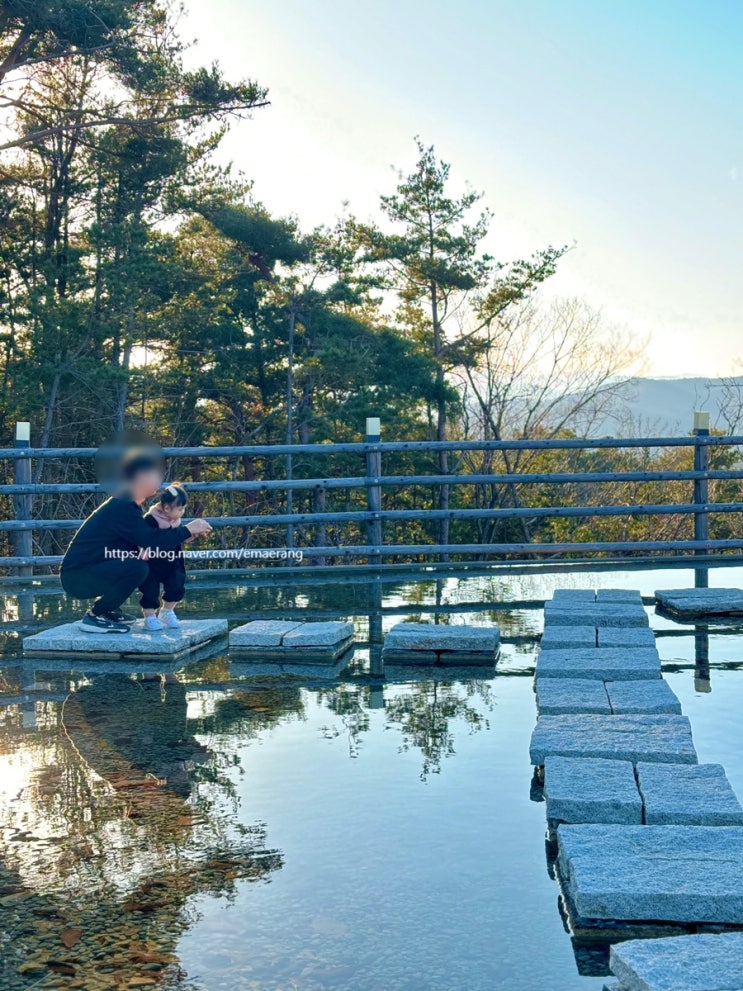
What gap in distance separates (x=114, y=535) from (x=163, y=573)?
437 millimetres

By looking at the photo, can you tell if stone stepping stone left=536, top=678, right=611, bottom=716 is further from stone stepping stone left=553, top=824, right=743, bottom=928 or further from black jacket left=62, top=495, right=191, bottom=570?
black jacket left=62, top=495, right=191, bottom=570

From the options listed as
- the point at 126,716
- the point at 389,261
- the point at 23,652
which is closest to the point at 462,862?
the point at 126,716

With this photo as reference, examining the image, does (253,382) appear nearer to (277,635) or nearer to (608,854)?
(277,635)

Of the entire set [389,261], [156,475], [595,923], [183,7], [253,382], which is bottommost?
[595,923]

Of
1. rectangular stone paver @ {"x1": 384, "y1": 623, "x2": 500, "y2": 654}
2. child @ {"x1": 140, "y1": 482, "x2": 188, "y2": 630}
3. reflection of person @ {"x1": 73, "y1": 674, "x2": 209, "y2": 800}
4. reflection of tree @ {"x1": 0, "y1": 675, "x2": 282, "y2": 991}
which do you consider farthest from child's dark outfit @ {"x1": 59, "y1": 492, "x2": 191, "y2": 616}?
reflection of tree @ {"x1": 0, "y1": 675, "x2": 282, "y2": 991}

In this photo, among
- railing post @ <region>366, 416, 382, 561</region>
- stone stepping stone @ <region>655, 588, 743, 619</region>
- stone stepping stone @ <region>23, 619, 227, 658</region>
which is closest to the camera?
stone stepping stone @ <region>23, 619, 227, 658</region>

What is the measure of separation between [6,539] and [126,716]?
43.0 ft

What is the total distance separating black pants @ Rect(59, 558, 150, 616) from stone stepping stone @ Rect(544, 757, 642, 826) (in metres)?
3.45

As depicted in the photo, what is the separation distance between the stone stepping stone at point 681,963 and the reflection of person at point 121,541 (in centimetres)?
457

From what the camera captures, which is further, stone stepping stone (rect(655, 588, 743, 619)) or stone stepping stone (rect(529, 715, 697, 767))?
stone stepping stone (rect(655, 588, 743, 619))

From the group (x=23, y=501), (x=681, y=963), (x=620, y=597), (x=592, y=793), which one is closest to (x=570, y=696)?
(x=592, y=793)

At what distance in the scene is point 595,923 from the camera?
110 inches

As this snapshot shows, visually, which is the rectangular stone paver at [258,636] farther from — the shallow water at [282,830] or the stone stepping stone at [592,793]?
the stone stepping stone at [592,793]

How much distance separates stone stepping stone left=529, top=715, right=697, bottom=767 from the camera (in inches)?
157
